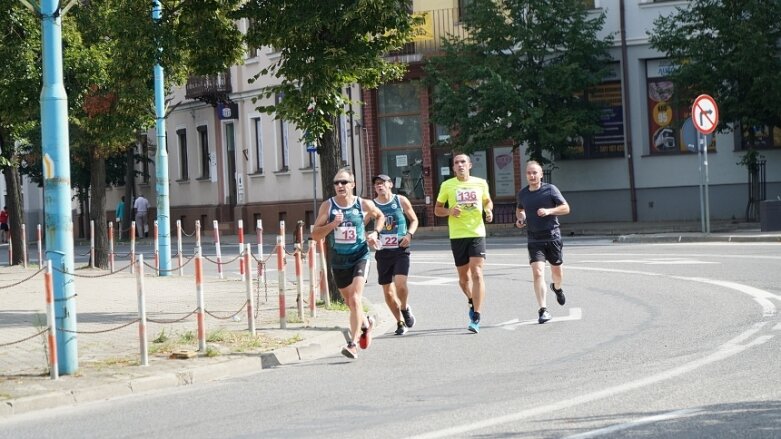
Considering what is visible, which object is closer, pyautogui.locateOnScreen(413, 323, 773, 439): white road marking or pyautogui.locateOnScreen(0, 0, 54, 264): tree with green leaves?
pyautogui.locateOnScreen(413, 323, 773, 439): white road marking

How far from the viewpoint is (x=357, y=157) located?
141 ft

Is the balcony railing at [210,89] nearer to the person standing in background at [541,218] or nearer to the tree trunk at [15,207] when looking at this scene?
the tree trunk at [15,207]

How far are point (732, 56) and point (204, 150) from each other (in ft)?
82.4

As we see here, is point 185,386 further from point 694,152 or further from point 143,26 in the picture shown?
point 694,152

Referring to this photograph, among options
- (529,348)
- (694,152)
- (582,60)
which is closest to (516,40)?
(582,60)

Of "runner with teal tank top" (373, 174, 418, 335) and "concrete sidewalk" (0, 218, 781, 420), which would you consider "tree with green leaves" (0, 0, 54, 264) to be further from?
"runner with teal tank top" (373, 174, 418, 335)

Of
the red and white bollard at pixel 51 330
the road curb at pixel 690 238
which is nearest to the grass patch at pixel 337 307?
the red and white bollard at pixel 51 330

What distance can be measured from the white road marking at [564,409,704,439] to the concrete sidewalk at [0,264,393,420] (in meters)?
4.42

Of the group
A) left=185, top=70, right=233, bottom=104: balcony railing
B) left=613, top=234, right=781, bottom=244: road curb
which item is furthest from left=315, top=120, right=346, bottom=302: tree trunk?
left=185, top=70, right=233, bottom=104: balcony railing

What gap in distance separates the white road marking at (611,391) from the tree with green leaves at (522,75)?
23464 mm

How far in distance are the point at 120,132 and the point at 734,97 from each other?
17.4m

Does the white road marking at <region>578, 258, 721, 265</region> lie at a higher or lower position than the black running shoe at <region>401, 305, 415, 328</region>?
higher

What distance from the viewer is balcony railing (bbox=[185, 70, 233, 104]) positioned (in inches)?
1928

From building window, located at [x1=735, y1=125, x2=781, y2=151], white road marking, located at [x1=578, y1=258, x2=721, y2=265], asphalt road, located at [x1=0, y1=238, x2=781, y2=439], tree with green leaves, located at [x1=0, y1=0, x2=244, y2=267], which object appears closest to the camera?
asphalt road, located at [x1=0, y1=238, x2=781, y2=439]
